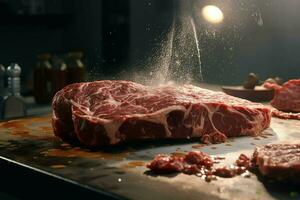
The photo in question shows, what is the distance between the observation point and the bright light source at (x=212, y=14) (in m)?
3.63

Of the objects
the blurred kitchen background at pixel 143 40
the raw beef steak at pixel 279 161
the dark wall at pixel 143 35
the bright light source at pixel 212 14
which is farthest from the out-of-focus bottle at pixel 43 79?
the raw beef steak at pixel 279 161

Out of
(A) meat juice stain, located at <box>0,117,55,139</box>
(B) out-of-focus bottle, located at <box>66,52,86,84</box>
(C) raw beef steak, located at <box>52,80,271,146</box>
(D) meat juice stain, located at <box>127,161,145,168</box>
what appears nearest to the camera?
(D) meat juice stain, located at <box>127,161,145,168</box>

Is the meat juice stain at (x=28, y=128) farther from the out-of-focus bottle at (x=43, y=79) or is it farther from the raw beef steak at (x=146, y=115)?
the out-of-focus bottle at (x=43, y=79)

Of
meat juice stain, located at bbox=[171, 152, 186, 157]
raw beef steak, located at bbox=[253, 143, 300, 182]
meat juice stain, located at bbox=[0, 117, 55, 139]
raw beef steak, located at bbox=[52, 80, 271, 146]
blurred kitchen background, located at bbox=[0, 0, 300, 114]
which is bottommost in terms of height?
meat juice stain, located at bbox=[171, 152, 186, 157]

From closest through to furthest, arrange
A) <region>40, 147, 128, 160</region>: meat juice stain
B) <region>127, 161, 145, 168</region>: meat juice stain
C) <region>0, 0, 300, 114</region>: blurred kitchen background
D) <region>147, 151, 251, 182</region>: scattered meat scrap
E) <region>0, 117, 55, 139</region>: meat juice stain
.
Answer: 1. <region>147, 151, 251, 182</region>: scattered meat scrap
2. <region>127, 161, 145, 168</region>: meat juice stain
3. <region>40, 147, 128, 160</region>: meat juice stain
4. <region>0, 117, 55, 139</region>: meat juice stain
5. <region>0, 0, 300, 114</region>: blurred kitchen background

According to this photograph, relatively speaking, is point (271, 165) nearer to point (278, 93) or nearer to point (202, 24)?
point (278, 93)

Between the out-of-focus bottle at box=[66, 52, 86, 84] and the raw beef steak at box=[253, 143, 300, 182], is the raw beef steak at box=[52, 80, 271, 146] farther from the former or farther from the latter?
the out-of-focus bottle at box=[66, 52, 86, 84]

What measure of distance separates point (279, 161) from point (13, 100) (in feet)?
7.78

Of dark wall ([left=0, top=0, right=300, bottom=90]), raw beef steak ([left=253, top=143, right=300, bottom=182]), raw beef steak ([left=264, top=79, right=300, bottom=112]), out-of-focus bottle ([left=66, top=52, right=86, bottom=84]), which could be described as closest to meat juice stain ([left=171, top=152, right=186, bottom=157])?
raw beef steak ([left=253, top=143, right=300, bottom=182])

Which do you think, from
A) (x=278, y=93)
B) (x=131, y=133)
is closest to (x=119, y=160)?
(x=131, y=133)

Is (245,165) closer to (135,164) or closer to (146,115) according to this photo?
(135,164)

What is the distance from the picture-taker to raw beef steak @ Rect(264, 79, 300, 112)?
2832 millimetres

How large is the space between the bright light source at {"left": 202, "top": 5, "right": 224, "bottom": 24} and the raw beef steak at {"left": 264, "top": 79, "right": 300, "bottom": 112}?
93 cm

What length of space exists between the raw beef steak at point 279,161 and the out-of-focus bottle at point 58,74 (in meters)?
2.32
